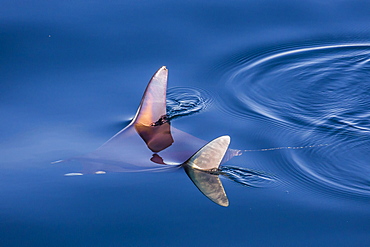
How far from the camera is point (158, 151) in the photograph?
324 centimetres

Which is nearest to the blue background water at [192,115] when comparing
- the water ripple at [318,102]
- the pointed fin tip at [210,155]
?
the water ripple at [318,102]

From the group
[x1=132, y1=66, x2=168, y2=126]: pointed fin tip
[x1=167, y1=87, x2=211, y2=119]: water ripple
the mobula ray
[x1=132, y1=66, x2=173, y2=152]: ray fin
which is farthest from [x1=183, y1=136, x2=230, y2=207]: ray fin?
[x1=167, y1=87, x2=211, y2=119]: water ripple

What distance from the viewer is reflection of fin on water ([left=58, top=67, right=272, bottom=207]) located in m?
3.01

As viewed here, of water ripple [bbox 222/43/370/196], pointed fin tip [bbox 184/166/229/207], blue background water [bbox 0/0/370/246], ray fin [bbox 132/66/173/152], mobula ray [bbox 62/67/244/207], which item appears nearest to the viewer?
blue background water [bbox 0/0/370/246]

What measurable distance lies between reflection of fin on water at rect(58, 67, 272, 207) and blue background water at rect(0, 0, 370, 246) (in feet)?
0.24

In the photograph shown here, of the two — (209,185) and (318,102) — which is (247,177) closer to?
(209,185)

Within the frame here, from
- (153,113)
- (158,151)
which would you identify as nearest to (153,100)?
(153,113)

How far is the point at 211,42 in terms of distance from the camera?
464 cm

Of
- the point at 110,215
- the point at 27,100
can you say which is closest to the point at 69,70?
the point at 27,100

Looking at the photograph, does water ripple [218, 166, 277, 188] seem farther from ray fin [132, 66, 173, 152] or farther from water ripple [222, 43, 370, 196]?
ray fin [132, 66, 173, 152]

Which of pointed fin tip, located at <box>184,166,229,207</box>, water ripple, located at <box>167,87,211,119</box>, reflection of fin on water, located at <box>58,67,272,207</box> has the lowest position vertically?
pointed fin tip, located at <box>184,166,229,207</box>

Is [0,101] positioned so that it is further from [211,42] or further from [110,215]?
[211,42]

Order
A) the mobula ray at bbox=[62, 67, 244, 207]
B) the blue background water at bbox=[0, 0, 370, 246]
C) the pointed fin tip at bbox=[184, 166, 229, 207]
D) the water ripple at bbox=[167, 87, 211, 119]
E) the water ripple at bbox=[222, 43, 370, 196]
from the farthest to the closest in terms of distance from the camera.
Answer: the water ripple at bbox=[167, 87, 211, 119] → the water ripple at bbox=[222, 43, 370, 196] → the mobula ray at bbox=[62, 67, 244, 207] → the pointed fin tip at bbox=[184, 166, 229, 207] → the blue background water at bbox=[0, 0, 370, 246]

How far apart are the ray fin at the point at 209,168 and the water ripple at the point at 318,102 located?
49cm
